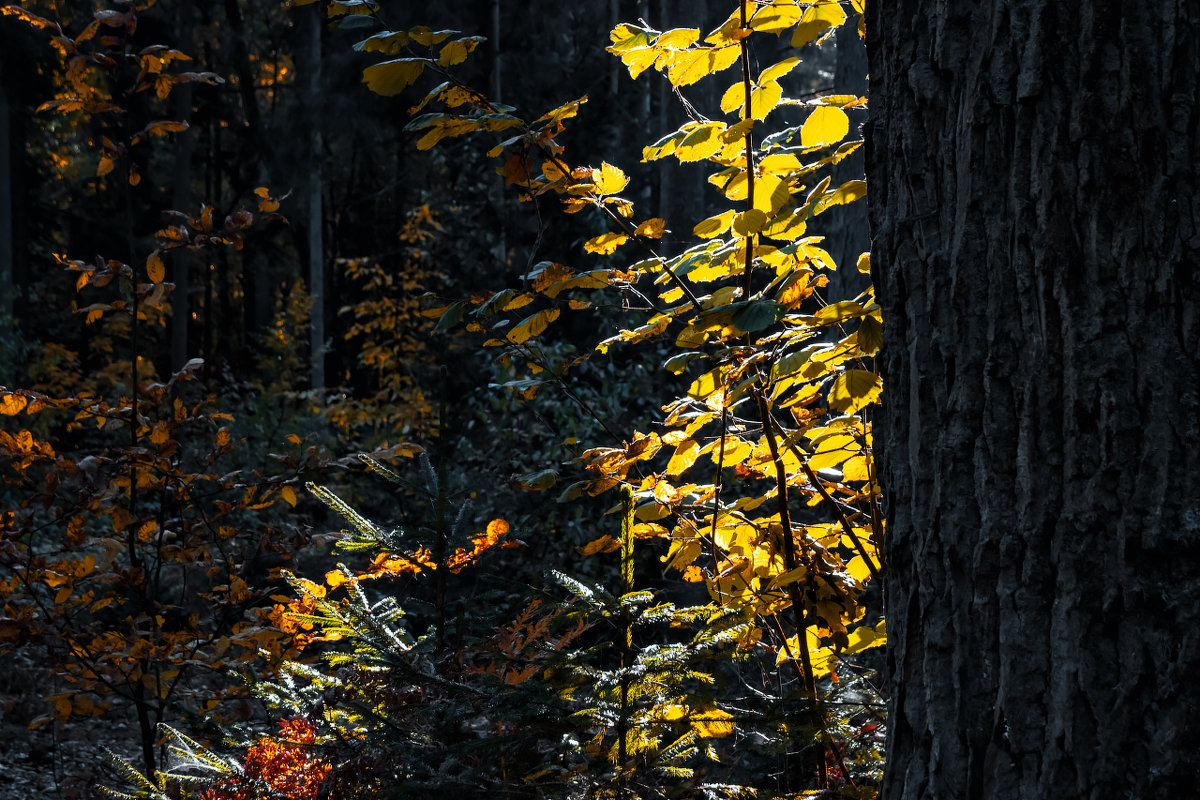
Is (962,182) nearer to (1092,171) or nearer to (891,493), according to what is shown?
(1092,171)

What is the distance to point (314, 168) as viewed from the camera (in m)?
12.9

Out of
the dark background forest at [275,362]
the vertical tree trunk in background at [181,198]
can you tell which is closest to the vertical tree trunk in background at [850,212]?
the dark background forest at [275,362]

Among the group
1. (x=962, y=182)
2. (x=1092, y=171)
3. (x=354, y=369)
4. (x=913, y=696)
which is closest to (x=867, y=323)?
(x=962, y=182)

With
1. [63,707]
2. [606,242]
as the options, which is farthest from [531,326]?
[63,707]

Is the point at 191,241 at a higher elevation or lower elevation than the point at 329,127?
lower

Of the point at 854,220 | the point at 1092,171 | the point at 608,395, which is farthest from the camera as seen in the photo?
the point at 608,395

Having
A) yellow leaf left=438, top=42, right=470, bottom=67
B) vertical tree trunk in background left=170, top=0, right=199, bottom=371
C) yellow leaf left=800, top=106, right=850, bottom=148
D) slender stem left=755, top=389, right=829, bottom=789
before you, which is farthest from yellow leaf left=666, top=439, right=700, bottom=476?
vertical tree trunk in background left=170, top=0, right=199, bottom=371

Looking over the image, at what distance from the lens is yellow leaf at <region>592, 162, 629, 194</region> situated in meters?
1.69

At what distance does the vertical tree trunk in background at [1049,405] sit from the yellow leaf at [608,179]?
0.60 metres

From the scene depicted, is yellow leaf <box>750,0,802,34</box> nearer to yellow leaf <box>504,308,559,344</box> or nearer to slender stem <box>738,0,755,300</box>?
slender stem <box>738,0,755,300</box>

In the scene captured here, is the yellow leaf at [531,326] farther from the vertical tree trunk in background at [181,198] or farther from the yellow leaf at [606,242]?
the vertical tree trunk in background at [181,198]

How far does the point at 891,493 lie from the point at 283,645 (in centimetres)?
207

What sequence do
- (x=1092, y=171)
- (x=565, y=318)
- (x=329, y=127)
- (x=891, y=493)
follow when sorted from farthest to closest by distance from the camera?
(x=329, y=127) → (x=565, y=318) → (x=891, y=493) → (x=1092, y=171)

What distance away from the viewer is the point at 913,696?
1238 mm
